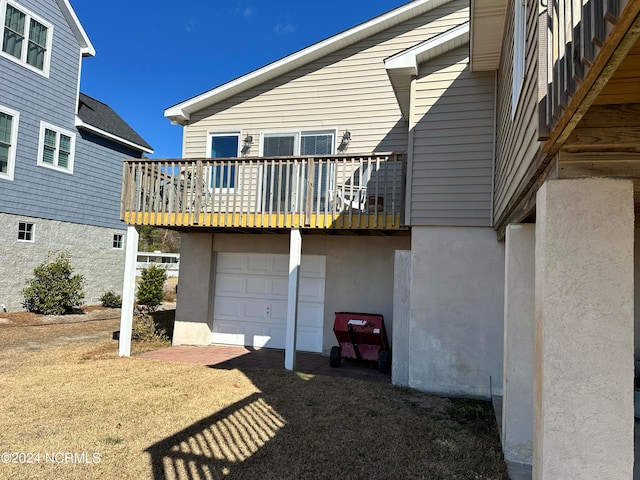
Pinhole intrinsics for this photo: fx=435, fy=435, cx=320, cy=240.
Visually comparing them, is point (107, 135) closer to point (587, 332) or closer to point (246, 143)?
point (246, 143)

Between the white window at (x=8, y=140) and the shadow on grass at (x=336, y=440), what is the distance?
34.1 feet

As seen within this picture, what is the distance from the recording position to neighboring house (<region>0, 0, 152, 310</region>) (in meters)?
11.8

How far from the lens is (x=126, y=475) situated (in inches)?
134

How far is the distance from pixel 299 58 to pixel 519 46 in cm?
606

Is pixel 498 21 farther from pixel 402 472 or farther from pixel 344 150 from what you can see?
pixel 402 472

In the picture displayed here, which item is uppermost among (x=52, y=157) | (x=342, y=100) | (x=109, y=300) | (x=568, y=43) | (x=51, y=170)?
(x=342, y=100)

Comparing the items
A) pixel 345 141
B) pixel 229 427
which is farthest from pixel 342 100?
pixel 229 427

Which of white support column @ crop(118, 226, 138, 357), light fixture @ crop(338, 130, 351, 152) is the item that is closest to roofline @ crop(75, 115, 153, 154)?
white support column @ crop(118, 226, 138, 357)

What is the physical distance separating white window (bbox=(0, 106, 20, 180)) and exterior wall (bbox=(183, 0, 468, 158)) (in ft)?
18.6

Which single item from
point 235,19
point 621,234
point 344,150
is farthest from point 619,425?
point 235,19

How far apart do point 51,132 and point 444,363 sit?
42.3 ft

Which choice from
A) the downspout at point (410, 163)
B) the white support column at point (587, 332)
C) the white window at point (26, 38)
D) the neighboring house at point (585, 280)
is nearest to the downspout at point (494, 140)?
the downspout at point (410, 163)

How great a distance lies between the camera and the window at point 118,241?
1564 cm

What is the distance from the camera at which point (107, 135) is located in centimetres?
1459
